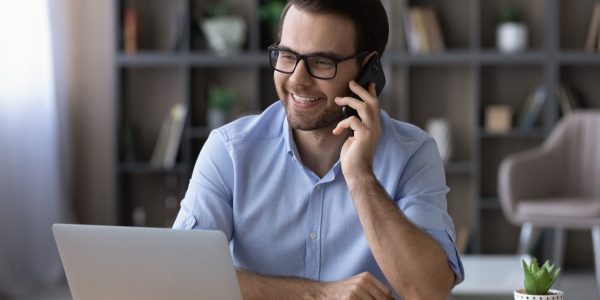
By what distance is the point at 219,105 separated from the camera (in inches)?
228

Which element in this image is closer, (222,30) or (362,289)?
(362,289)

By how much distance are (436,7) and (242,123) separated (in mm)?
3950

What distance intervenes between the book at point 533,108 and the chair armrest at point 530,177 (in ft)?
1.01

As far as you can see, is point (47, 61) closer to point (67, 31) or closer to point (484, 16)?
point (67, 31)

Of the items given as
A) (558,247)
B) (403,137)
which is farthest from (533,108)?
(403,137)

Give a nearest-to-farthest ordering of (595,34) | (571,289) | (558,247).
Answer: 1. (571,289)
2. (558,247)
3. (595,34)

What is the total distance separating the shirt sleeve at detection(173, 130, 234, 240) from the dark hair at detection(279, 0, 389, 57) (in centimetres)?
27

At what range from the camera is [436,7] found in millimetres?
5906

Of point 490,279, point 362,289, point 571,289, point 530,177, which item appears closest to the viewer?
point 362,289

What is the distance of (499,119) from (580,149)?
1.75ft

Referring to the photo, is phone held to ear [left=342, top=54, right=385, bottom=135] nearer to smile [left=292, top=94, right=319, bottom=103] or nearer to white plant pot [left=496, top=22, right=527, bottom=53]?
smile [left=292, top=94, right=319, bottom=103]

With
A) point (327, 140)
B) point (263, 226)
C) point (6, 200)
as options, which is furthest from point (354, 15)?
point (6, 200)

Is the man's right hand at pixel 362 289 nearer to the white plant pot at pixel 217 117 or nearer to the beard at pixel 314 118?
the beard at pixel 314 118

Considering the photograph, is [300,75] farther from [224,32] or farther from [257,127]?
[224,32]
